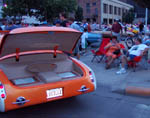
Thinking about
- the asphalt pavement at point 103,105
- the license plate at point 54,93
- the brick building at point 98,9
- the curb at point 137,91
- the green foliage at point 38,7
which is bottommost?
the asphalt pavement at point 103,105

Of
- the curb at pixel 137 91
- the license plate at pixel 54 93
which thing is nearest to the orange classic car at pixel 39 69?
the license plate at pixel 54 93

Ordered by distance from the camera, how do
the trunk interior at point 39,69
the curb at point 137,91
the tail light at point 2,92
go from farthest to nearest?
the curb at point 137,91
the trunk interior at point 39,69
the tail light at point 2,92

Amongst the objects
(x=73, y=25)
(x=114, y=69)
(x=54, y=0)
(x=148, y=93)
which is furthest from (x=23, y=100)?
(x=54, y=0)

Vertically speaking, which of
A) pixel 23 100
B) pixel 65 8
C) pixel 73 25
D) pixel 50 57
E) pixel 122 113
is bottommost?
pixel 122 113

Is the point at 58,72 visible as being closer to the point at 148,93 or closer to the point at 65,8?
the point at 148,93

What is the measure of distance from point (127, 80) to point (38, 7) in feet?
50.3

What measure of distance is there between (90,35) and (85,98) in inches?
357

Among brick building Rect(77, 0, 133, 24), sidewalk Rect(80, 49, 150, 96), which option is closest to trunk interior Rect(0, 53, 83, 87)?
sidewalk Rect(80, 49, 150, 96)

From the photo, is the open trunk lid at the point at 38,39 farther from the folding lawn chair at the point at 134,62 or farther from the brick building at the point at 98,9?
the brick building at the point at 98,9

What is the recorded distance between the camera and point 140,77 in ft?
21.2

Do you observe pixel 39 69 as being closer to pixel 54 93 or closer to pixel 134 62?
pixel 54 93

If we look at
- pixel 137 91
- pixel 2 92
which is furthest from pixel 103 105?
pixel 2 92

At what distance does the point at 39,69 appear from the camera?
15.8 feet

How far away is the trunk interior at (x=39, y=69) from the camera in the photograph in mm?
4430
